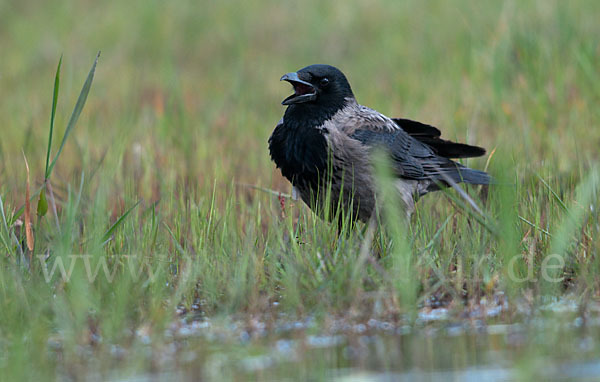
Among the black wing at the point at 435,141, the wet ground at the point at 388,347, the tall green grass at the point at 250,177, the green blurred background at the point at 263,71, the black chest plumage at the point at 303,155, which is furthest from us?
the green blurred background at the point at 263,71

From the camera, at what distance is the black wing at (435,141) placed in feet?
17.7

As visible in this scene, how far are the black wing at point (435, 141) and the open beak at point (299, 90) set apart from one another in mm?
721

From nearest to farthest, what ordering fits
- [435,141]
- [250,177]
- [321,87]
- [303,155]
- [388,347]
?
[388,347]
[303,155]
[321,87]
[435,141]
[250,177]

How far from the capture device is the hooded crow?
482 cm

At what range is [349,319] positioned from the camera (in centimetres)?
353

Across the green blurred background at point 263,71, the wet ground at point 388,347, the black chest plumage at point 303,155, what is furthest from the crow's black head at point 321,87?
the wet ground at point 388,347

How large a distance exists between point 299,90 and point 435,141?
0.99 metres

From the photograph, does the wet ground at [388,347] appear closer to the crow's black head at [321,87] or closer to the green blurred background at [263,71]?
the crow's black head at [321,87]

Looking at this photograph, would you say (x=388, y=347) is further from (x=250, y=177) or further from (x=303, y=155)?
(x=250, y=177)

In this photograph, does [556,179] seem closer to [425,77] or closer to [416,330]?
[416,330]

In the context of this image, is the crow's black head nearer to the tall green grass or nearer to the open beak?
the open beak

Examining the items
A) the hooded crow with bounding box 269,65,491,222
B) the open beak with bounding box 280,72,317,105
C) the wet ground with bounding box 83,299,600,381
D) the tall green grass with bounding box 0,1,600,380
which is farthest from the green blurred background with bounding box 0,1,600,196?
the wet ground with bounding box 83,299,600,381

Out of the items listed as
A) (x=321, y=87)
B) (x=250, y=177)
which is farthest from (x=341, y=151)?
(x=250, y=177)

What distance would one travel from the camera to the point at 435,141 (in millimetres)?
5551
